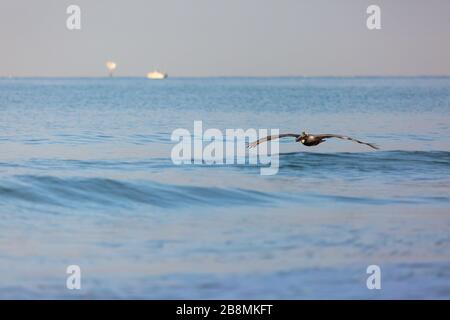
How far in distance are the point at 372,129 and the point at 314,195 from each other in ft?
77.4

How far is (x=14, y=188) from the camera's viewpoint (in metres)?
21.8

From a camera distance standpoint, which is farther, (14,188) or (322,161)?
(322,161)

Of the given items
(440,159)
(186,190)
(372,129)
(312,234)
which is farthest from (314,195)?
(372,129)
